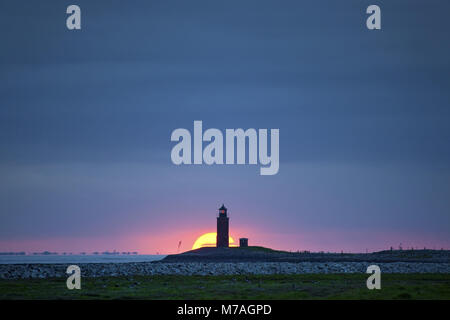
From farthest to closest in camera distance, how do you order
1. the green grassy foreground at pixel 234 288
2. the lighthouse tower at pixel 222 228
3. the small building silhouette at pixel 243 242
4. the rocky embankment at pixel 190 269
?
the small building silhouette at pixel 243 242, the lighthouse tower at pixel 222 228, the rocky embankment at pixel 190 269, the green grassy foreground at pixel 234 288

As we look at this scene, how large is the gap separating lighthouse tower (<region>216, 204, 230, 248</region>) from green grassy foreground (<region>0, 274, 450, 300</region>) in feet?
233

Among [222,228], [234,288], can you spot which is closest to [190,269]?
[234,288]

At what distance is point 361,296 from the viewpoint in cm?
3575

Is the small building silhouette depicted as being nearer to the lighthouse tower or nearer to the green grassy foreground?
the lighthouse tower

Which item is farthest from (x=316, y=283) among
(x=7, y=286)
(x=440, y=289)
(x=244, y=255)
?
(x=244, y=255)

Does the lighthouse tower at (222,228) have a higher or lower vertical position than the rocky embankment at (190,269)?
higher

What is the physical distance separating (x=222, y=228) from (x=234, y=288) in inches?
3228

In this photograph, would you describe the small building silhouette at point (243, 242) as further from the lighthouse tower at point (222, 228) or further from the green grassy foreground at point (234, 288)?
the green grassy foreground at point (234, 288)

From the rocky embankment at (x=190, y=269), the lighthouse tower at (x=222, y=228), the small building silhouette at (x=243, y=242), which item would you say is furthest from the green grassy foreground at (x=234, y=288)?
the small building silhouette at (x=243, y=242)

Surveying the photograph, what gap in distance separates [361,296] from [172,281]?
14920mm

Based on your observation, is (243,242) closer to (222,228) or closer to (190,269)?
(222,228)

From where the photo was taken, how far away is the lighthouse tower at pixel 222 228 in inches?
4779

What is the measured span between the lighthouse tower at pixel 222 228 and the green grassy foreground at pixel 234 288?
7089 centimetres
